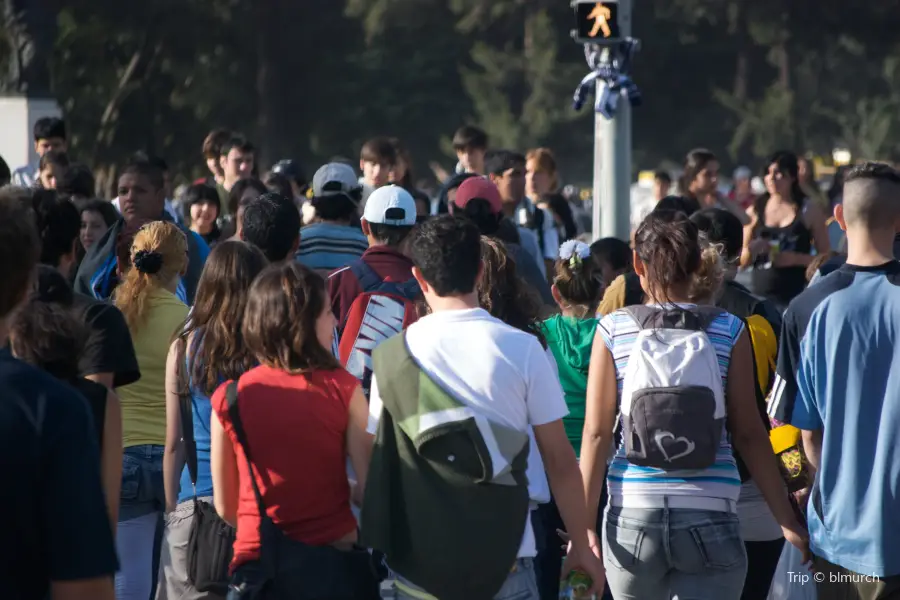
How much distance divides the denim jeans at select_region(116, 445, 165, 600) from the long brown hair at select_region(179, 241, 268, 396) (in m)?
0.92

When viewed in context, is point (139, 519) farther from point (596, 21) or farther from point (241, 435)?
point (596, 21)

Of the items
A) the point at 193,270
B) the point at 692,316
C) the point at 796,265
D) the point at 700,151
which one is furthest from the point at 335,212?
the point at 700,151

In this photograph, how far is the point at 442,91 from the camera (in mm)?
48656

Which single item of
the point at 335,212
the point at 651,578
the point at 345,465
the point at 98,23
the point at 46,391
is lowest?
the point at 651,578

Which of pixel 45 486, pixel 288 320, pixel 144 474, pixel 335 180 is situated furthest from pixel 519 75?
pixel 45 486

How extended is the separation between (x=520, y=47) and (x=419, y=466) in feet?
Result: 153

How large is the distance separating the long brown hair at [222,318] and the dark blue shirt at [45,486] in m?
1.98

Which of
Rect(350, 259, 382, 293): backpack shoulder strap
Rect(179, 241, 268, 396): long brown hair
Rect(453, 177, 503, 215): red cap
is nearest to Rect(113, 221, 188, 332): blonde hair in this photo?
Rect(350, 259, 382, 293): backpack shoulder strap

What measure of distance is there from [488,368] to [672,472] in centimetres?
94

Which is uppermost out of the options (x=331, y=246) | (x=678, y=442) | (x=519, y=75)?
(x=519, y=75)

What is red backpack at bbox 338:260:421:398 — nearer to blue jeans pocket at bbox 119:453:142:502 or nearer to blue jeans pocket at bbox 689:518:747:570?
blue jeans pocket at bbox 119:453:142:502

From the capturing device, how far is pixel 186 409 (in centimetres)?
519

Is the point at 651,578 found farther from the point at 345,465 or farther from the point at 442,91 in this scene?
the point at 442,91

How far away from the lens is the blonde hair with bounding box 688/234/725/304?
16.4ft
